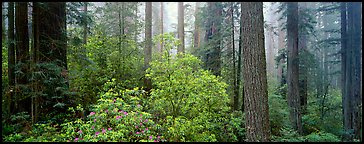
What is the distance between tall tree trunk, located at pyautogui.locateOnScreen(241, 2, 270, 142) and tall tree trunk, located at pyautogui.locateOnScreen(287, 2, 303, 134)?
4.51 metres

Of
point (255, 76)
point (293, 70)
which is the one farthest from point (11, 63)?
point (293, 70)

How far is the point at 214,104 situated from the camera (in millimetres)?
5902

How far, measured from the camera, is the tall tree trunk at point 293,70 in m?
8.82

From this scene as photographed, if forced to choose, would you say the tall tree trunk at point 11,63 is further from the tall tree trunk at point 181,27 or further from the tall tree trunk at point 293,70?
the tall tree trunk at point 293,70

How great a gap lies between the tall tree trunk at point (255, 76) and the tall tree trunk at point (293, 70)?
451 cm

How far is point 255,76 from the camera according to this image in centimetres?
485

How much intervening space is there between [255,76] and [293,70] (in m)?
5.46

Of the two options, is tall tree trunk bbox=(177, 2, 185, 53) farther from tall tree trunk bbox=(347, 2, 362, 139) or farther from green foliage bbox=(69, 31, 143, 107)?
tall tree trunk bbox=(347, 2, 362, 139)

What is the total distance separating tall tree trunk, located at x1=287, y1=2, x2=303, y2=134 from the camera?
8821 millimetres

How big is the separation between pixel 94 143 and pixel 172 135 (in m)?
1.60

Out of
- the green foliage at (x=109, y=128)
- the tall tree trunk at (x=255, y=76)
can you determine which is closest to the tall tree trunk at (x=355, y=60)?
the tall tree trunk at (x=255, y=76)

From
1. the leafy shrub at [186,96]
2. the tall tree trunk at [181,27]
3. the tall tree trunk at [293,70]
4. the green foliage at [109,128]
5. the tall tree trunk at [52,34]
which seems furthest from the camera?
the tall tree trunk at [181,27]

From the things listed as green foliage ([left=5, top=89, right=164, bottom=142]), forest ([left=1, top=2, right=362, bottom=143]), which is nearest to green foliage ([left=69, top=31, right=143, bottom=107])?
forest ([left=1, top=2, right=362, bottom=143])

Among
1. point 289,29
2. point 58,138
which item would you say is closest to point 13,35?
point 58,138
